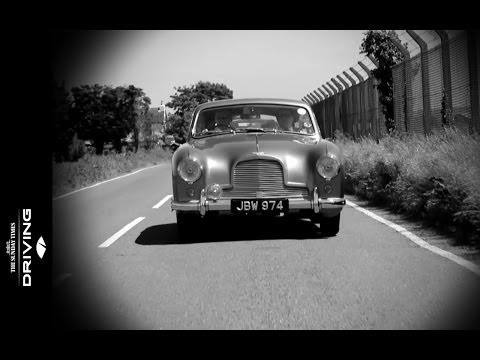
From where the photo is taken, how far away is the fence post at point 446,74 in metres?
11.5

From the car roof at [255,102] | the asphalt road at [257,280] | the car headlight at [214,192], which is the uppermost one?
the car roof at [255,102]

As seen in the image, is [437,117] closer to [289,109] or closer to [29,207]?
[289,109]

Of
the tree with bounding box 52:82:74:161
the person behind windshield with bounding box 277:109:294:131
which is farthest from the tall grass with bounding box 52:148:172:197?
the tree with bounding box 52:82:74:161

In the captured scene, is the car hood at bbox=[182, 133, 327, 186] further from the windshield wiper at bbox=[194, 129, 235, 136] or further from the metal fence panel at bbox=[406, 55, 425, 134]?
the metal fence panel at bbox=[406, 55, 425, 134]

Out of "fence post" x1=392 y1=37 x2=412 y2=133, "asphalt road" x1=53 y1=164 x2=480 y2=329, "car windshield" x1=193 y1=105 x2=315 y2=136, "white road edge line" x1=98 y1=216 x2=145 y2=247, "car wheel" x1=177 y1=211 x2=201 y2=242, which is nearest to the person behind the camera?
"asphalt road" x1=53 y1=164 x2=480 y2=329

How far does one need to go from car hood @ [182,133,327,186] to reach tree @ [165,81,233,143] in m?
39.7

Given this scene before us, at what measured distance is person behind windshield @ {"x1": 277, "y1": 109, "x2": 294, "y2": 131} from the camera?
28.2 feet

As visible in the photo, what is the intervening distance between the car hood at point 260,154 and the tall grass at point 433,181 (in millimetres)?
1508

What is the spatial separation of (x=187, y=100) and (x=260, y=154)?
5695cm

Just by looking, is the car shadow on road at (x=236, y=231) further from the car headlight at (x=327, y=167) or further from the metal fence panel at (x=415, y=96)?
the metal fence panel at (x=415, y=96)

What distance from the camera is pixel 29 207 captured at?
3.94 metres

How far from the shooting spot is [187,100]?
209ft

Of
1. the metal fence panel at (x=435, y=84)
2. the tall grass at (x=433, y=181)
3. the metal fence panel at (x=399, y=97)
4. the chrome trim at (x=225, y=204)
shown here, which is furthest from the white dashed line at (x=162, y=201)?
the metal fence panel at (x=399, y=97)

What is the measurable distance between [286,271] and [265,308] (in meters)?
1.27
